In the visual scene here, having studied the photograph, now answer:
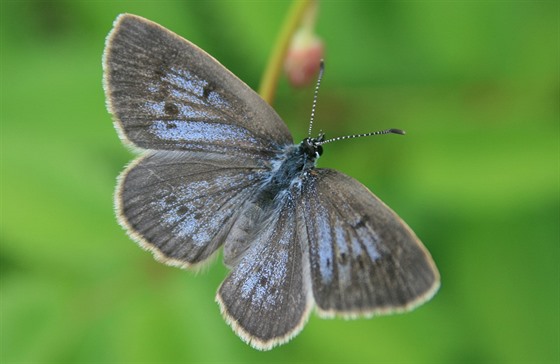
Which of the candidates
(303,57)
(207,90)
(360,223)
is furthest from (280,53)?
(360,223)

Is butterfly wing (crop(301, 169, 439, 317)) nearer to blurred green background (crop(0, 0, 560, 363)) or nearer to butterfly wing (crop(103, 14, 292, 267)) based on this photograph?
butterfly wing (crop(103, 14, 292, 267))

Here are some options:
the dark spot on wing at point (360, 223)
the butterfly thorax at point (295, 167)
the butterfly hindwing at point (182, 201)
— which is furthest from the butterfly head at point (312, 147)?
the dark spot on wing at point (360, 223)

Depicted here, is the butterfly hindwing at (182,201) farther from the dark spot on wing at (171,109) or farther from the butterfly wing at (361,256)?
the butterfly wing at (361,256)

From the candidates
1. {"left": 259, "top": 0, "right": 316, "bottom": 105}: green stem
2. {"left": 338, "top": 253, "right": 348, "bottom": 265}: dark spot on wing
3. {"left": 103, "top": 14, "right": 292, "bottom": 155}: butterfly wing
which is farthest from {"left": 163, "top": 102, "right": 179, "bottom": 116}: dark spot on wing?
{"left": 338, "top": 253, "right": 348, "bottom": 265}: dark spot on wing

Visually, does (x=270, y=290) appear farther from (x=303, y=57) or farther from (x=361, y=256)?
(x=303, y=57)

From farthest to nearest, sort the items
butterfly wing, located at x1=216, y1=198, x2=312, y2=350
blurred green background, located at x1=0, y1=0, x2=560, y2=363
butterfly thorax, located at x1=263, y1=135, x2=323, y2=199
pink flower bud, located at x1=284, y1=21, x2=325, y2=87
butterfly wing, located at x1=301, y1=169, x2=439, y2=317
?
1. blurred green background, located at x1=0, y1=0, x2=560, y2=363
2. pink flower bud, located at x1=284, y1=21, x2=325, y2=87
3. butterfly thorax, located at x1=263, y1=135, x2=323, y2=199
4. butterfly wing, located at x1=216, y1=198, x2=312, y2=350
5. butterfly wing, located at x1=301, y1=169, x2=439, y2=317

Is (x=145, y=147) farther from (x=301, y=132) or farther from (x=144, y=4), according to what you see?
(x=144, y=4)
